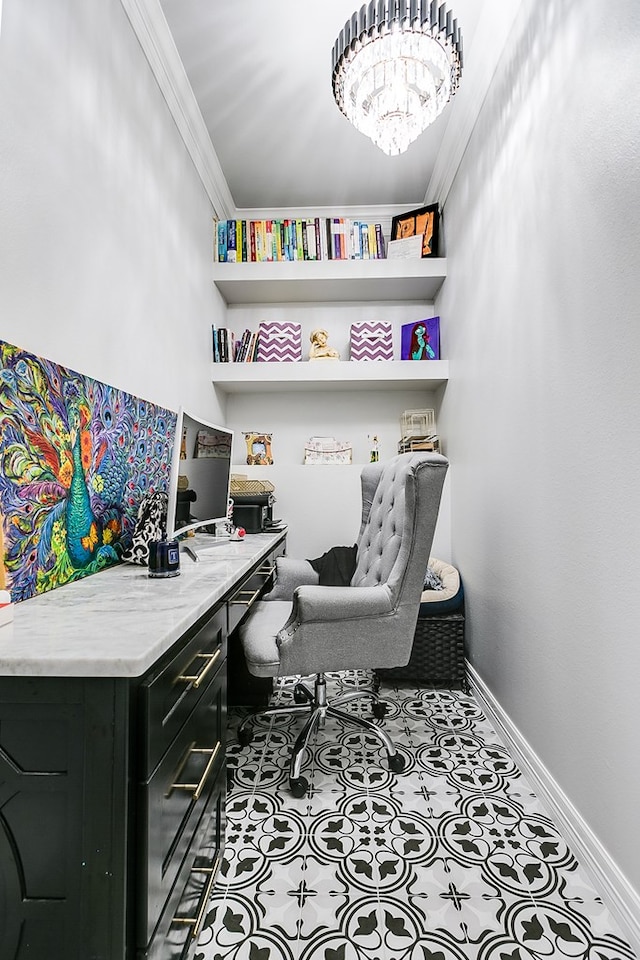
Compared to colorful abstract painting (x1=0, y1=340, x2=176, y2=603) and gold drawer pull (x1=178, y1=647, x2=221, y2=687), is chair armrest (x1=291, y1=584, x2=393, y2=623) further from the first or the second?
colorful abstract painting (x1=0, y1=340, x2=176, y2=603)

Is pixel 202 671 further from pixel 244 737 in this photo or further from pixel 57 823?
pixel 244 737

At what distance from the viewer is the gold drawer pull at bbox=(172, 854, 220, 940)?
1.07 metres

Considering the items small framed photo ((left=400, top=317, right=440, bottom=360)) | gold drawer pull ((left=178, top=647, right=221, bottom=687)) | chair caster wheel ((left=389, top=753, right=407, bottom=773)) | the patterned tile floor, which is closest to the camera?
gold drawer pull ((left=178, top=647, right=221, bottom=687))

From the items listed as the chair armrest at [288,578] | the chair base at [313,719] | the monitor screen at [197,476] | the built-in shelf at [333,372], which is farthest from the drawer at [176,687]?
the built-in shelf at [333,372]

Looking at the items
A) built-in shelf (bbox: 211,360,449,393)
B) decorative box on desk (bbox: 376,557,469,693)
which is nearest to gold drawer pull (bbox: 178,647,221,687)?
decorative box on desk (bbox: 376,557,469,693)

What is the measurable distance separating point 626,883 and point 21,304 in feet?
6.75

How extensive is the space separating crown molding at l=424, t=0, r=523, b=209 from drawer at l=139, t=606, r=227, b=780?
2452 millimetres

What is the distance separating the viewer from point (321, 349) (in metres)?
3.41

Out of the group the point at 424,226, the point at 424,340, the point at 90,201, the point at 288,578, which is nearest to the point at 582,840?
the point at 288,578

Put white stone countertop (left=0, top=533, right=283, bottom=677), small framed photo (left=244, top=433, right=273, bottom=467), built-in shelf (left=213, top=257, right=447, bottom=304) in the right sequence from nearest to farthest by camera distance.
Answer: white stone countertop (left=0, top=533, right=283, bottom=677) < built-in shelf (left=213, top=257, right=447, bottom=304) < small framed photo (left=244, top=433, right=273, bottom=467)

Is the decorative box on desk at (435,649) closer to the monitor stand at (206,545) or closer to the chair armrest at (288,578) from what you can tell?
the chair armrest at (288,578)

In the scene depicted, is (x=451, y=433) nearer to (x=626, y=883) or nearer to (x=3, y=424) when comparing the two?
(x=626, y=883)

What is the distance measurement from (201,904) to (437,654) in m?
1.70

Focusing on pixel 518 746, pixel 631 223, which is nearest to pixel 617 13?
pixel 631 223
